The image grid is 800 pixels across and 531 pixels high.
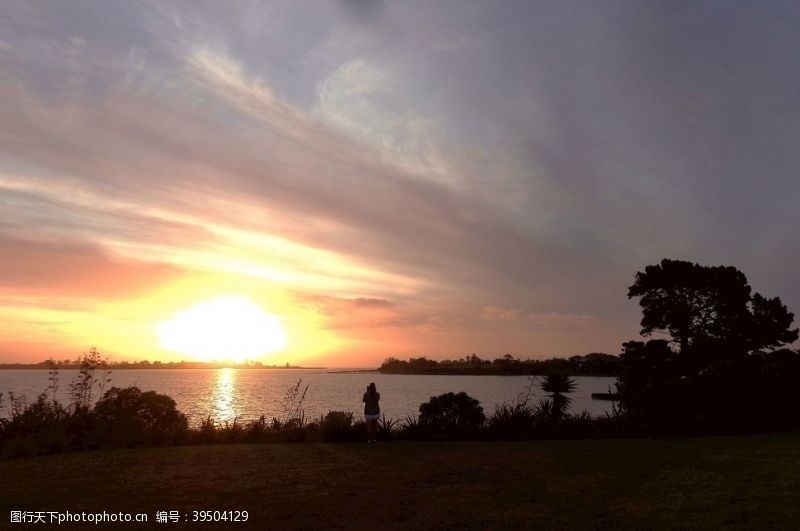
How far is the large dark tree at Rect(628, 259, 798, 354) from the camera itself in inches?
1751

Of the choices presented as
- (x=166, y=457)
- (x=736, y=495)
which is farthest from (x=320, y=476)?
(x=736, y=495)

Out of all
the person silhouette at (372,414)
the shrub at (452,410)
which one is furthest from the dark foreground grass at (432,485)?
the shrub at (452,410)

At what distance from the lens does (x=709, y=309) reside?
46.6 m

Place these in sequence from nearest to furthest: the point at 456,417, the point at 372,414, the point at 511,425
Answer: the point at 372,414
the point at 511,425
the point at 456,417

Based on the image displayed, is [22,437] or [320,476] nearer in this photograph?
[320,476]

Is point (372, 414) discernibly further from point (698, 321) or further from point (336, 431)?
point (698, 321)

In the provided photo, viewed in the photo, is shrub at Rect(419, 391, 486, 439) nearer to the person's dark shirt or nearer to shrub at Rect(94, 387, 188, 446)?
the person's dark shirt

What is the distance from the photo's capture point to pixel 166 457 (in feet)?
44.4

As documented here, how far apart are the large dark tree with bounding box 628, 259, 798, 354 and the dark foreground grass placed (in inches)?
1317

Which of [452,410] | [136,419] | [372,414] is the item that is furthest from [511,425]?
[136,419]

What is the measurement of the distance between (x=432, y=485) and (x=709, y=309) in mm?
43920

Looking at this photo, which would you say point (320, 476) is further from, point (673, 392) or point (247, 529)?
point (673, 392)

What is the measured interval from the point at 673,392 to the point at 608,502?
1647 cm

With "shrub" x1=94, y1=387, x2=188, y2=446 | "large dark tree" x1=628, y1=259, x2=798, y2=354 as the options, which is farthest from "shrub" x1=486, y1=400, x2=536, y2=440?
"large dark tree" x1=628, y1=259, x2=798, y2=354
